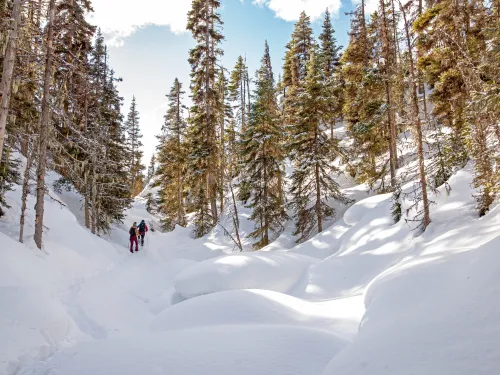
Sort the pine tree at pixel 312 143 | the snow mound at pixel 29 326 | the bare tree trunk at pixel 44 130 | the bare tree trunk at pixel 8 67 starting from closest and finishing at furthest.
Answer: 1. the snow mound at pixel 29 326
2. the bare tree trunk at pixel 8 67
3. the bare tree trunk at pixel 44 130
4. the pine tree at pixel 312 143

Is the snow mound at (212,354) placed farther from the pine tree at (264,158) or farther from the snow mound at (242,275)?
the pine tree at (264,158)

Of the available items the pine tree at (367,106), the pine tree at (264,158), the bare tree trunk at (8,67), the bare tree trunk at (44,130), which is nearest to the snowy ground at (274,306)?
the bare tree trunk at (44,130)

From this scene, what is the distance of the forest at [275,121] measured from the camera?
9984mm

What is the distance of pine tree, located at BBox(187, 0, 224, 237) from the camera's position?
24828 mm

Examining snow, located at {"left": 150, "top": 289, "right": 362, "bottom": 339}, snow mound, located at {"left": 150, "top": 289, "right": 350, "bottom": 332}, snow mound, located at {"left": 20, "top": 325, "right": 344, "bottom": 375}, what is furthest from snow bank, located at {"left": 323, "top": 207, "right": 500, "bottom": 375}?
snow mound, located at {"left": 150, "top": 289, "right": 350, "bottom": 332}

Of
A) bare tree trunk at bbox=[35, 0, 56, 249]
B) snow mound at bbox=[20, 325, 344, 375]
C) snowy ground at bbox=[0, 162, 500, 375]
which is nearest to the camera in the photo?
snowy ground at bbox=[0, 162, 500, 375]

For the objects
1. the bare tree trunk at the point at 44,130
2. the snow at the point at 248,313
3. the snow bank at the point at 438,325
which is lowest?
the snow at the point at 248,313

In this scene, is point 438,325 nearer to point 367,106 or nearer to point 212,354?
point 212,354

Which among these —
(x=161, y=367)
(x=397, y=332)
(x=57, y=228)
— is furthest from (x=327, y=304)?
(x=57, y=228)

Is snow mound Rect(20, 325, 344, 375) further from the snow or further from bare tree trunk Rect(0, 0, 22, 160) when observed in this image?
bare tree trunk Rect(0, 0, 22, 160)

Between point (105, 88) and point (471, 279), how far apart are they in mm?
27004

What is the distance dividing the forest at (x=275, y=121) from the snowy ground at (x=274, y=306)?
5.86 feet

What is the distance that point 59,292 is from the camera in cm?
941

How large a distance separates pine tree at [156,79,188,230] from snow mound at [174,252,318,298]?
19240 millimetres
